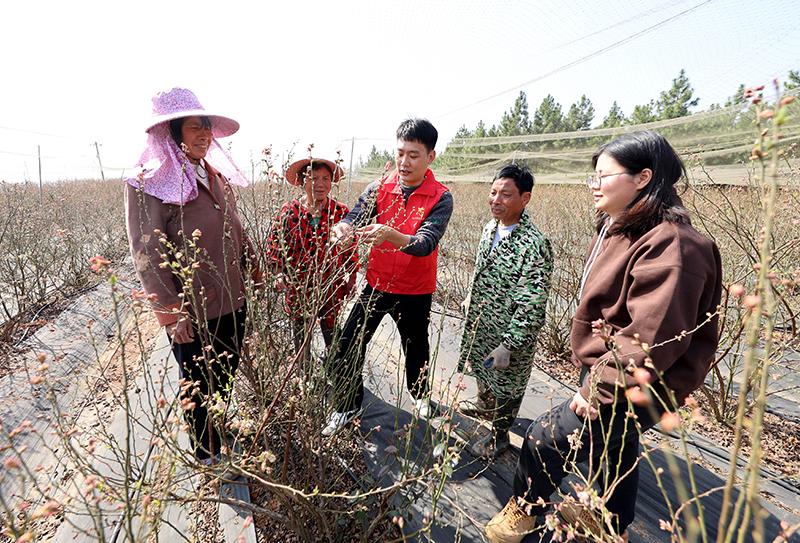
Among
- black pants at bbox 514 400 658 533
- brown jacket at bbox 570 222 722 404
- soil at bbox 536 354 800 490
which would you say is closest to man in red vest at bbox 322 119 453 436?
black pants at bbox 514 400 658 533

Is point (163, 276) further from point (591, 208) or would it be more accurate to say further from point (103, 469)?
point (591, 208)

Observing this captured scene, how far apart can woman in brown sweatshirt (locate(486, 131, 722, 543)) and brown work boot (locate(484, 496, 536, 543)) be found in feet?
0.67

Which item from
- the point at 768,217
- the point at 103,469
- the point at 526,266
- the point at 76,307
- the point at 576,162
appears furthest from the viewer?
the point at 576,162

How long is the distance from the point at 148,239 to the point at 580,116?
36.1 metres

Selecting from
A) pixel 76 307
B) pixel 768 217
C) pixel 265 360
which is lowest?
pixel 76 307

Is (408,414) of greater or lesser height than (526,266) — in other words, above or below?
below

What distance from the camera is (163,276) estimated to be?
1824 mm

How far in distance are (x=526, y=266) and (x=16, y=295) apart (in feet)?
18.3

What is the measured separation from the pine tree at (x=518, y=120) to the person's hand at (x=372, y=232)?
1315 inches

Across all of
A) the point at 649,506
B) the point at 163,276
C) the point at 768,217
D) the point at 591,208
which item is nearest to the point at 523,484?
the point at 649,506

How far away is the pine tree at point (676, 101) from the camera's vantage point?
70.9 ft

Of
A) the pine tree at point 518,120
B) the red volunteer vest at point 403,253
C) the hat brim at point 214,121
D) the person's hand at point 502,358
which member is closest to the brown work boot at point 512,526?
the person's hand at point 502,358

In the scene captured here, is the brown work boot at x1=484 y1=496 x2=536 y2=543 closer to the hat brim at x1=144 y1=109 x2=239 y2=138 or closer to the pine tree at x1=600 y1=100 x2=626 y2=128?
the hat brim at x1=144 y1=109 x2=239 y2=138

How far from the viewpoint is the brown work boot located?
5.94 feet
